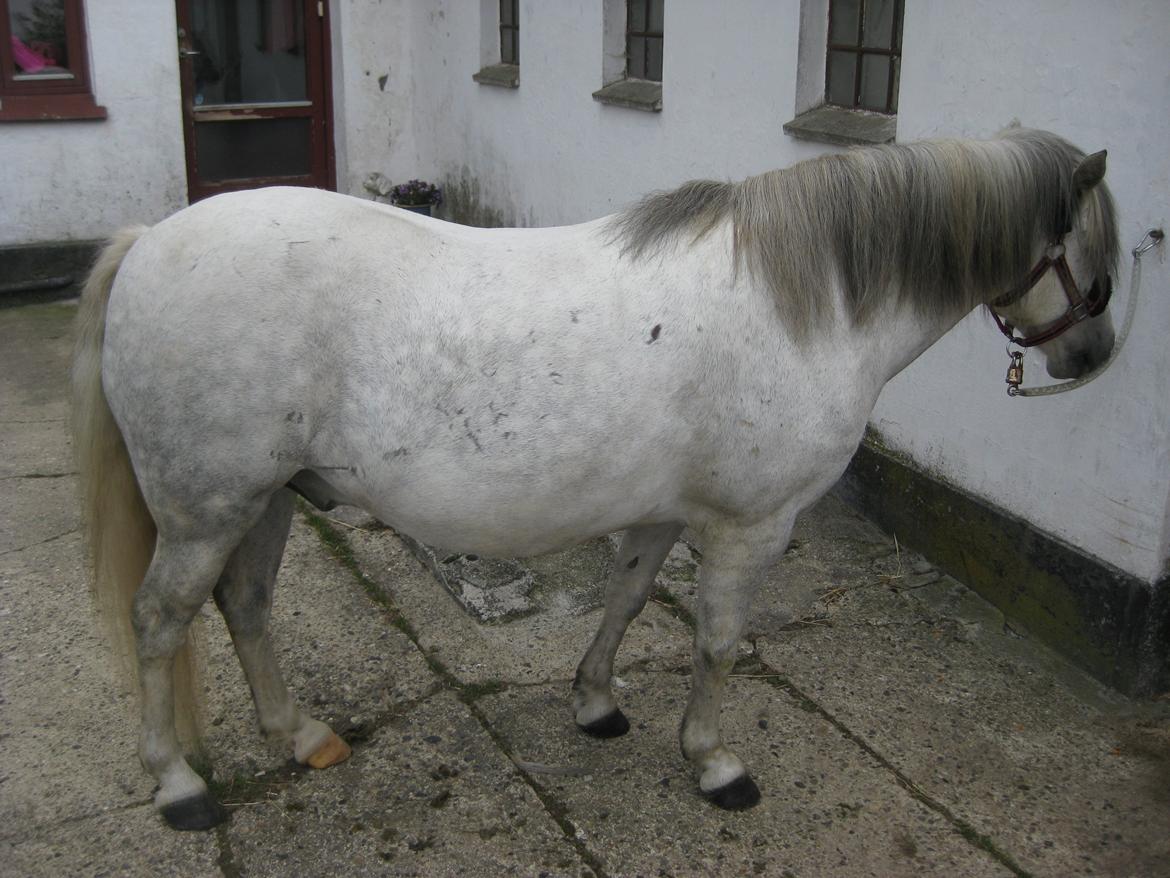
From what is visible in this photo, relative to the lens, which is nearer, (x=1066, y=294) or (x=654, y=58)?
(x=1066, y=294)

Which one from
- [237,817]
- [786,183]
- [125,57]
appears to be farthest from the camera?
[125,57]

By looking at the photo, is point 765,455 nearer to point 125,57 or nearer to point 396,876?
point 396,876

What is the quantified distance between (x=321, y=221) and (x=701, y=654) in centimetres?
152

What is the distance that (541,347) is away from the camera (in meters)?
2.54

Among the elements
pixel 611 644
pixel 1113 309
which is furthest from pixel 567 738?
pixel 1113 309

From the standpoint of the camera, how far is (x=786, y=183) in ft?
8.89

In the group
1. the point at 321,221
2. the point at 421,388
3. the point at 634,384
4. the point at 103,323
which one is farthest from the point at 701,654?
the point at 103,323

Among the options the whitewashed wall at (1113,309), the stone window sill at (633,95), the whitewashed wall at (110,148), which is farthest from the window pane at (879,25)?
the whitewashed wall at (110,148)

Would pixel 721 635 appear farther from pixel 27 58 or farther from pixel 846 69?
pixel 27 58

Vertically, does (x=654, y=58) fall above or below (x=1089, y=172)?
above

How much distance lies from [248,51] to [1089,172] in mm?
8092

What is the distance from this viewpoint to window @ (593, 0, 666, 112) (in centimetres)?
650

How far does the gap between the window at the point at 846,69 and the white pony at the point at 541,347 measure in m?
2.02

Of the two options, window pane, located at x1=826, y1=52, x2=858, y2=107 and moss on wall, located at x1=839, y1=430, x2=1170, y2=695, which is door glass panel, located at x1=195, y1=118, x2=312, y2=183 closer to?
window pane, located at x1=826, y1=52, x2=858, y2=107
